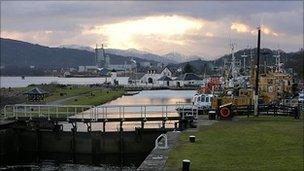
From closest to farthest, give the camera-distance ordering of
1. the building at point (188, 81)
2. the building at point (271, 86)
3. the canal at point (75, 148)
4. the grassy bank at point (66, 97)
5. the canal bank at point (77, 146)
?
the canal at point (75, 148) → the canal bank at point (77, 146) → the building at point (271, 86) → the grassy bank at point (66, 97) → the building at point (188, 81)

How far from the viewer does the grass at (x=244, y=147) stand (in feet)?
78.3

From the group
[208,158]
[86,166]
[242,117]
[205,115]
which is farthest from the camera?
[205,115]

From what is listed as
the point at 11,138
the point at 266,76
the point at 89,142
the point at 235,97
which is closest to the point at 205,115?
the point at 235,97

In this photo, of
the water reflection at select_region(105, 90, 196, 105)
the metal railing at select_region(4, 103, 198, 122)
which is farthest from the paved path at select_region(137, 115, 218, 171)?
the water reflection at select_region(105, 90, 196, 105)

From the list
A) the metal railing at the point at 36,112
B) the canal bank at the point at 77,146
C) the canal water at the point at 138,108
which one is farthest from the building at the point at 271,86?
the canal bank at the point at 77,146

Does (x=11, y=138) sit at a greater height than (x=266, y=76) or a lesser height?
lesser

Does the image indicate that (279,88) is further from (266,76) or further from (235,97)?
(235,97)

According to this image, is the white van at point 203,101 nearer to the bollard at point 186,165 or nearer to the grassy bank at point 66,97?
the bollard at point 186,165

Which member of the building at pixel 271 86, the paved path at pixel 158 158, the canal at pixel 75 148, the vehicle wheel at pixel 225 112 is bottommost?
the canal at pixel 75 148

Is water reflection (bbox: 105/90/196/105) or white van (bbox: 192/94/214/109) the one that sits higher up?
white van (bbox: 192/94/214/109)

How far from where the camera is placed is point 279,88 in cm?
7156

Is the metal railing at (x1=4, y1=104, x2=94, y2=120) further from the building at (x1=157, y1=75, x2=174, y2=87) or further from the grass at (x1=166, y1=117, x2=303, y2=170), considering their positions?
the building at (x1=157, y1=75, x2=174, y2=87)

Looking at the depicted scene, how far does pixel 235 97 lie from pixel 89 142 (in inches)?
806

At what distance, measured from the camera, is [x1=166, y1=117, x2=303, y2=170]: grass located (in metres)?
23.9
